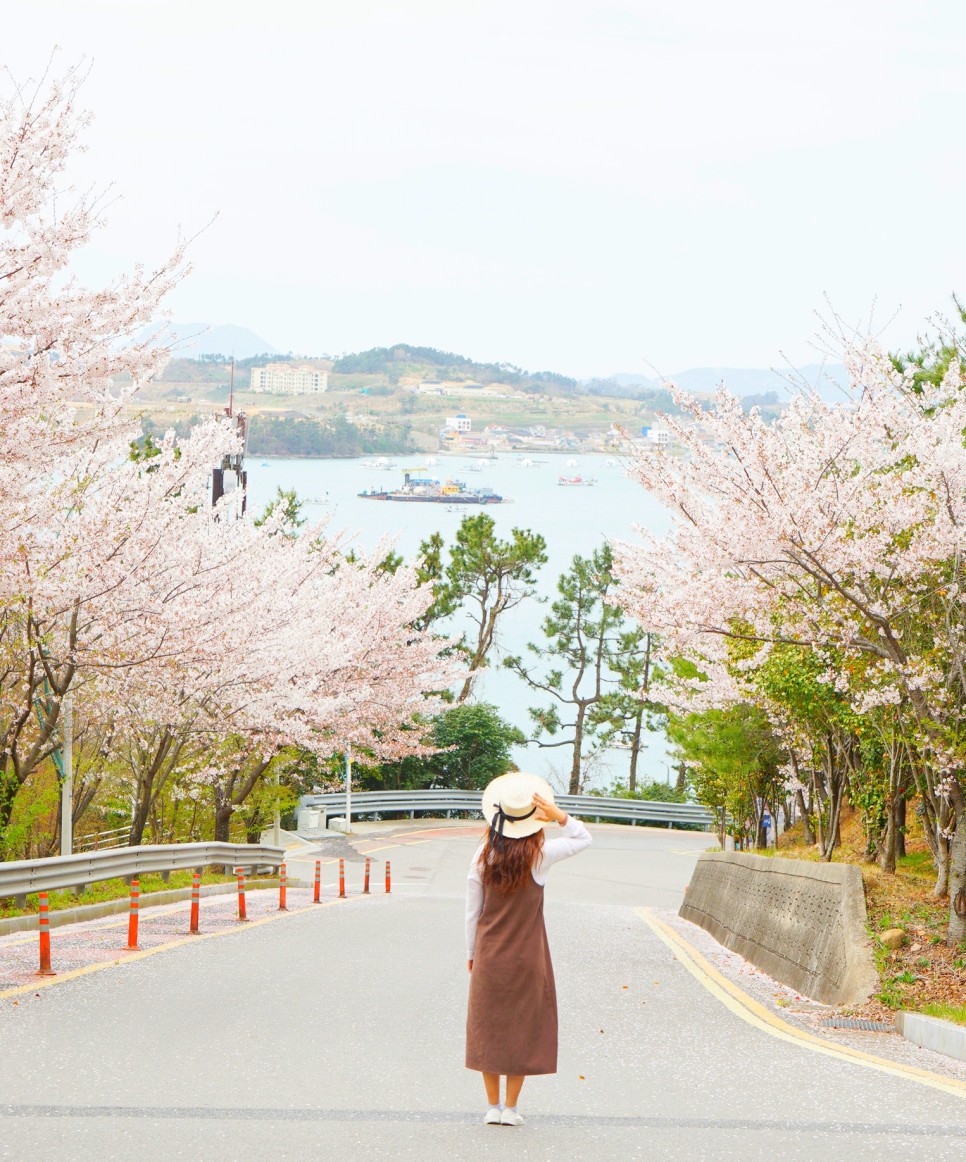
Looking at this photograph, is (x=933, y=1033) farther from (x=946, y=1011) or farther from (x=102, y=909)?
(x=102, y=909)

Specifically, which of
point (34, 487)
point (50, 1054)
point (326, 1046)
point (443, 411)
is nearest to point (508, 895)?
point (326, 1046)

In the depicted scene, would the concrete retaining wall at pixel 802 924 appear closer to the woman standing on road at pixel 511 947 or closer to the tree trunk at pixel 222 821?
the woman standing on road at pixel 511 947

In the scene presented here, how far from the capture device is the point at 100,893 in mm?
18906

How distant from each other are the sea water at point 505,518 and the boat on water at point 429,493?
45 cm

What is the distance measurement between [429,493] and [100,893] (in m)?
50.8

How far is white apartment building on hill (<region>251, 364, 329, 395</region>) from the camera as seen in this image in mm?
71500

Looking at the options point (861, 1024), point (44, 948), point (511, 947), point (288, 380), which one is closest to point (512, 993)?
point (511, 947)

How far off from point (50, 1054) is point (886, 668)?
9.14m

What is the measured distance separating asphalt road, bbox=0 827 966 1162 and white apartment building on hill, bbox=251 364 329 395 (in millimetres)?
60542

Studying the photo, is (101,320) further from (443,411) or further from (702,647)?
(443,411)

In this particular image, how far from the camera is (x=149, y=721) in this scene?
21.2m

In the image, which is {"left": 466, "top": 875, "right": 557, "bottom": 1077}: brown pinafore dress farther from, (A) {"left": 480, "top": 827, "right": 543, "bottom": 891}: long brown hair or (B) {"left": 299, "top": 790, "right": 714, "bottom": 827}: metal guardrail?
(B) {"left": 299, "top": 790, "right": 714, "bottom": 827}: metal guardrail

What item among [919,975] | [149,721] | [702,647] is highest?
[702,647]

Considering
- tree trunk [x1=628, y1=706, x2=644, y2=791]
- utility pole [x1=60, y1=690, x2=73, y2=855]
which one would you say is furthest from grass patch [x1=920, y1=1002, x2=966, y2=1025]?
tree trunk [x1=628, y1=706, x2=644, y2=791]
